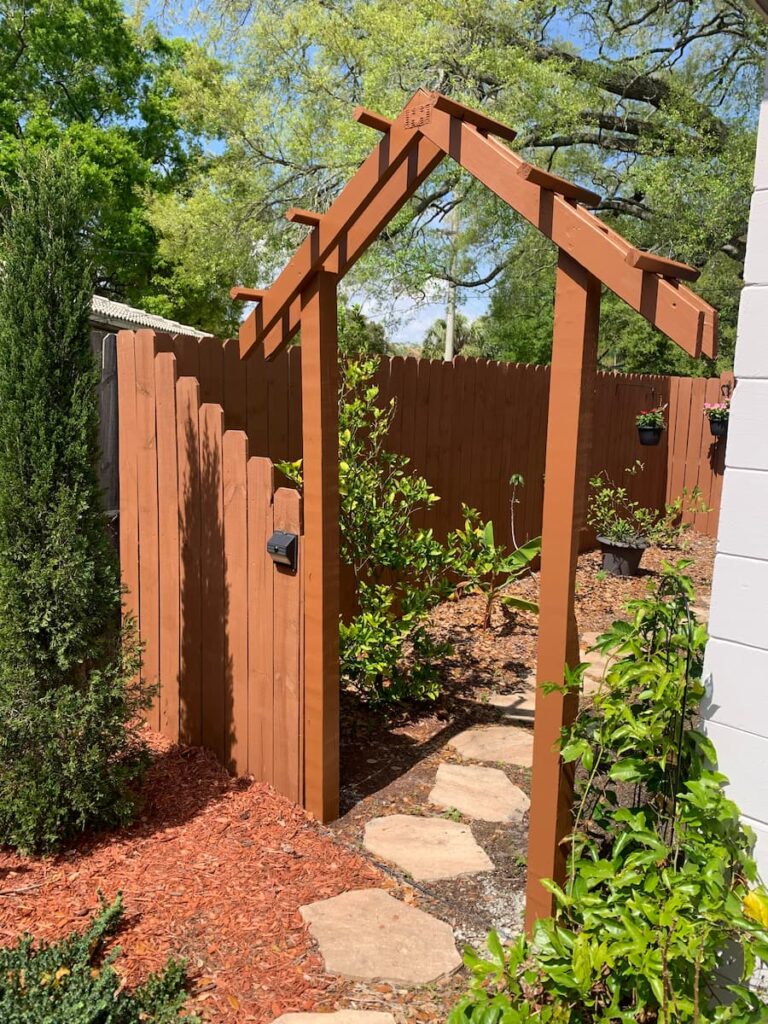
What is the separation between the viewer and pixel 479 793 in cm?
355

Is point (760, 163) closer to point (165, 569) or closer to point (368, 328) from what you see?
point (165, 569)

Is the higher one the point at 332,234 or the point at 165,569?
the point at 332,234

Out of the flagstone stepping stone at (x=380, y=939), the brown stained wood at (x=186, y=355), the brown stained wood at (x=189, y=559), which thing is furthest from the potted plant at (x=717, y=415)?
the flagstone stepping stone at (x=380, y=939)

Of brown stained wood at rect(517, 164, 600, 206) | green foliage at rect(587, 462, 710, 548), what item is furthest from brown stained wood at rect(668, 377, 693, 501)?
brown stained wood at rect(517, 164, 600, 206)

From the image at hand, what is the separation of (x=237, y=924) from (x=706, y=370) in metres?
24.1

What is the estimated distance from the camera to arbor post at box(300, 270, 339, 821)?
3098mm

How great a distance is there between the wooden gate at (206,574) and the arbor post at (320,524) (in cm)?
6

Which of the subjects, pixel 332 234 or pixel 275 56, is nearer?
pixel 332 234

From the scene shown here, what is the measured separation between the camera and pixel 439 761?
3.86m

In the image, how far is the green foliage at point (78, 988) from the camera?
6.28 feet

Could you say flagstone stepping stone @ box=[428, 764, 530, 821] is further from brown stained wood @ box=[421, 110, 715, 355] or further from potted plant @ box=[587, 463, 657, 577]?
potted plant @ box=[587, 463, 657, 577]

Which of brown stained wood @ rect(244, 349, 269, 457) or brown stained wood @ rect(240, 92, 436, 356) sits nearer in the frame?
brown stained wood @ rect(240, 92, 436, 356)

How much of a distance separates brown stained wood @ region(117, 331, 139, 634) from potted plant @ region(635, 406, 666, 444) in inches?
294

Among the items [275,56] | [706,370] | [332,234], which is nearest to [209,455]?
[332,234]
